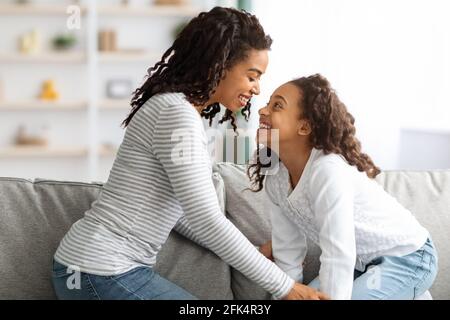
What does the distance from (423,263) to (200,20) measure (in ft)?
2.67

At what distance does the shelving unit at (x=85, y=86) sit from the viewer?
495cm

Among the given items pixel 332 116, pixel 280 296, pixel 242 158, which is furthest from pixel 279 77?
pixel 280 296

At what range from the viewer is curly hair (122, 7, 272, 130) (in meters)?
1.57

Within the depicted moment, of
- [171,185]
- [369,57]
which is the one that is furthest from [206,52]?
[369,57]

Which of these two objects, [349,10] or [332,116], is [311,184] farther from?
[349,10]

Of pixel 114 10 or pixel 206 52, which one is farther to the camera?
pixel 114 10

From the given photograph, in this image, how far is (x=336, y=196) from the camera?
1.60 m

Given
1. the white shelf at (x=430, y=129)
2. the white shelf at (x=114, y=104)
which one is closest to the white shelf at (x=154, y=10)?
the white shelf at (x=114, y=104)

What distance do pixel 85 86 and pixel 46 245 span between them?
352 centimetres

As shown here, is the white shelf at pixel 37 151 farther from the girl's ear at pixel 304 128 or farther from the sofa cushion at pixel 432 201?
the girl's ear at pixel 304 128

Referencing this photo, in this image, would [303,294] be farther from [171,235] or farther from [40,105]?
[40,105]

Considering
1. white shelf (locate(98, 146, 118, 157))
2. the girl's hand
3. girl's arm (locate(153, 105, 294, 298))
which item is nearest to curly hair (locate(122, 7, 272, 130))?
girl's arm (locate(153, 105, 294, 298))

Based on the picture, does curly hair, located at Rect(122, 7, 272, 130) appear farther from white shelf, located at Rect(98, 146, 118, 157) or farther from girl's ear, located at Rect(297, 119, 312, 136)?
white shelf, located at Rect(98, 146, 118, 157)

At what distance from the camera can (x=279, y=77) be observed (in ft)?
15.2
